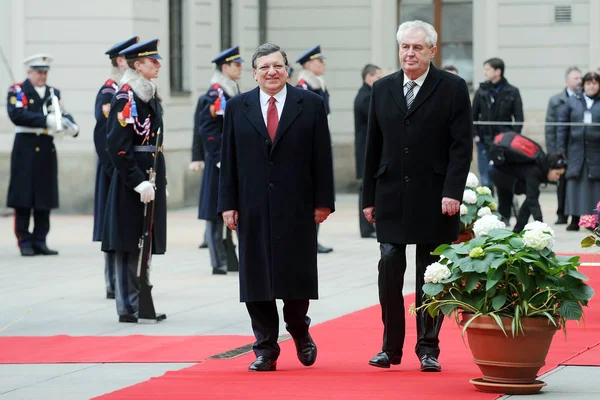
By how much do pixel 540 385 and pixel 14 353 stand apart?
341 centimetres

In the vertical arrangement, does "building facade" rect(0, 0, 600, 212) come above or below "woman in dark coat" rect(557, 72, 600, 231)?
above

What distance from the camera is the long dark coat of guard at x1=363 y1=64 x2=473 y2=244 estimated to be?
7.70 m

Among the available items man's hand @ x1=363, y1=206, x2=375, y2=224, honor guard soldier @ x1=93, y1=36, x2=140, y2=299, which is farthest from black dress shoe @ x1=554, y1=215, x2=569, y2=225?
man's hand @ x1=363, y1=206, x2=375, y2=224

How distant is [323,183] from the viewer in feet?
25.9

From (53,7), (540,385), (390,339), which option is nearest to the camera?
(540,385)

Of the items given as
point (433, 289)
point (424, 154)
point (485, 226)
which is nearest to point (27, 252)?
point (424, 154)

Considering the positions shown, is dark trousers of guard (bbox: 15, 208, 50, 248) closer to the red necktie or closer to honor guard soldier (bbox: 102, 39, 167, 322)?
honor guard soldier (bbox: 102, 39, 167, 322)

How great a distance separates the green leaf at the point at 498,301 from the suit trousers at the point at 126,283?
153 inches

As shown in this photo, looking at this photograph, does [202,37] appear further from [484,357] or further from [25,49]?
[484,357]

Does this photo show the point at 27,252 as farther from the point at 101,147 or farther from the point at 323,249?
the point at 101,147

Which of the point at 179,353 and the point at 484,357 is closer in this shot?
the point at 484,357

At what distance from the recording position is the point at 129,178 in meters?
9.91

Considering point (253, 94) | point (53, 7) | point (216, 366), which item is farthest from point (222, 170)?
point (53, 7)

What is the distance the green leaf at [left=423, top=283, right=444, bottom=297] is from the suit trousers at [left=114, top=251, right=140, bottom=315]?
3.58 meters
